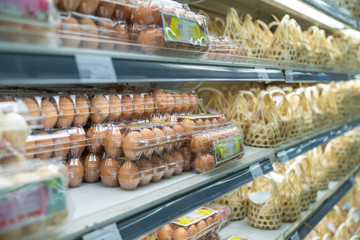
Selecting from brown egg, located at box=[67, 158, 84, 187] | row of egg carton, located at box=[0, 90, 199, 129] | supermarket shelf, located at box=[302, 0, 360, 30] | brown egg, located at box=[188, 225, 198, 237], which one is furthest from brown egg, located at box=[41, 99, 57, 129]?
supermarket shelf, located at box=[302, 0, 360, 30]

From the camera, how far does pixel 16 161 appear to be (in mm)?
702

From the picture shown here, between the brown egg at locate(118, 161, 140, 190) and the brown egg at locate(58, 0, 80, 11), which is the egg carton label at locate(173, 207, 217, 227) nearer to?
the brown egg at locate(118, 161, 140, 190)

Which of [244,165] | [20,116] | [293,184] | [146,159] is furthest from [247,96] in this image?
[20,116]

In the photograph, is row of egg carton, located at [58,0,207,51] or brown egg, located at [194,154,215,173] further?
brown egg, located at [194,154,215,173]

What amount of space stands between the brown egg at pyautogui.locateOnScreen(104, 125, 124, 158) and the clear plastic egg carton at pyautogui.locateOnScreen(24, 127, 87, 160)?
0.20ft

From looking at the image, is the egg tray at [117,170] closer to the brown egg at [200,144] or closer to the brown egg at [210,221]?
the brown egg at [200,144]

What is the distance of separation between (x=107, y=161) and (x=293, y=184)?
4.34 ft

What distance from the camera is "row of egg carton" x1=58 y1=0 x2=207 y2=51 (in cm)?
87

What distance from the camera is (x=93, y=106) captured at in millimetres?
1164

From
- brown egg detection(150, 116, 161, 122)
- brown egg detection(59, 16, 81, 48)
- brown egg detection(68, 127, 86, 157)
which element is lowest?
brown egg detection(68, 127, 86, 157)

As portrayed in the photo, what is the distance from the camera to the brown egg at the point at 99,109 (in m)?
1.16

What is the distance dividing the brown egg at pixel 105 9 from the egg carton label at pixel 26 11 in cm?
35

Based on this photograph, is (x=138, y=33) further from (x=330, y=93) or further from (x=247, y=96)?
(x=330, y=93)

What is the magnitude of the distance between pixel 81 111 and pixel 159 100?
0.43 m
